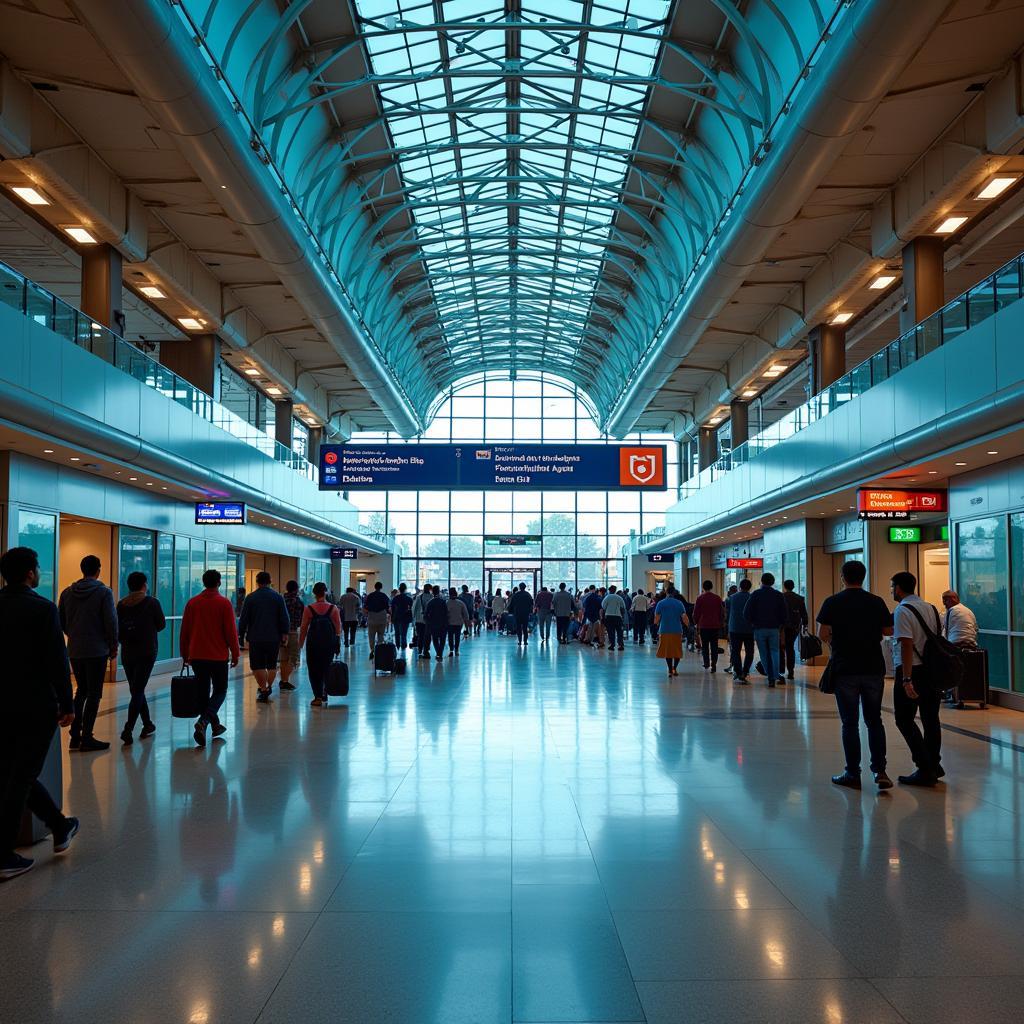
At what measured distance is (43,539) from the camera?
15000 mm

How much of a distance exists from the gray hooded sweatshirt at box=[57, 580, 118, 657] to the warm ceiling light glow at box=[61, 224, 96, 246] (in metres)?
8.31

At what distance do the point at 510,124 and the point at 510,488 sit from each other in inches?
349

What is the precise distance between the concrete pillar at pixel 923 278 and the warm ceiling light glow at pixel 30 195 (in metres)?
13.0

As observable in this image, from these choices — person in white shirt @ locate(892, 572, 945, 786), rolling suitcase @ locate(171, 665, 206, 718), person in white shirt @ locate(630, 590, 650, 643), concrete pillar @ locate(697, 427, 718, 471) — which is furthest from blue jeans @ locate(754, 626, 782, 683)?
concrete pillar @ locate(697, 427, 718, 471)

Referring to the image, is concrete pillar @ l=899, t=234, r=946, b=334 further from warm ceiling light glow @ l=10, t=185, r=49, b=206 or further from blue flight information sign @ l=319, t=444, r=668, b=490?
warm ceiling light glow @ l=10, t=185, r=49, b=206

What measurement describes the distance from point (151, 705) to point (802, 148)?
35.8 ft

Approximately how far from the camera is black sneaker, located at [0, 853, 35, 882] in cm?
507

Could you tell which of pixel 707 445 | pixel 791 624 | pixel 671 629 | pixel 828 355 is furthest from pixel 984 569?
pixel 707 445

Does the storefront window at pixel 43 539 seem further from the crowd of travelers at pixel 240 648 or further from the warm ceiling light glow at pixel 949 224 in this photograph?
the warm ceiling light glow at pixel 949 224

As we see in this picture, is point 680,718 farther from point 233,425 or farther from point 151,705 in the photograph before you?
point 233,425

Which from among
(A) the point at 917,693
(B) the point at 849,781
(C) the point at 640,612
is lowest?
(B) the point at 849,781

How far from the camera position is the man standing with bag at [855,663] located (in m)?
7.52

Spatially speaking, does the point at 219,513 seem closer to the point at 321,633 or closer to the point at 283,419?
the point at 321,633

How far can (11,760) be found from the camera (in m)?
5.13
